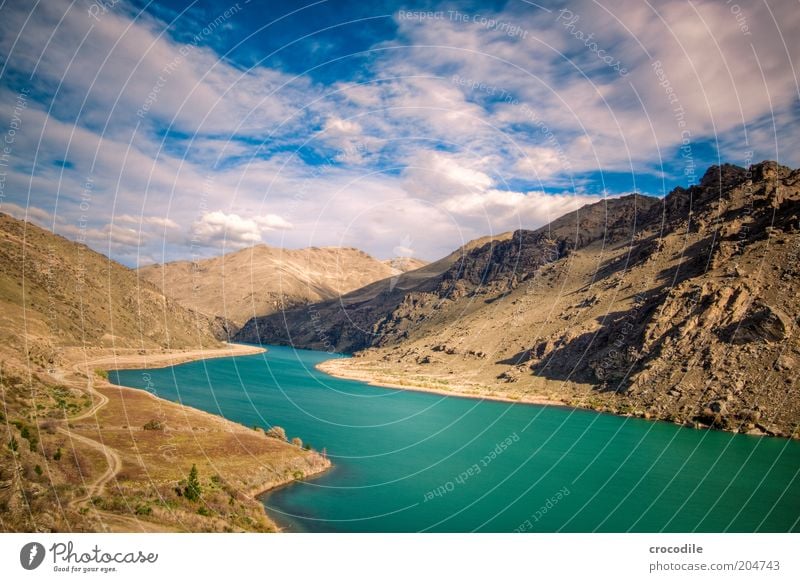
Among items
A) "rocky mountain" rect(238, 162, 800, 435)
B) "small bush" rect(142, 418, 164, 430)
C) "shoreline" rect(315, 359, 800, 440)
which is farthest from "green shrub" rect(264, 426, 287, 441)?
"rocky mountain" rect(238, 162, 800, 435)

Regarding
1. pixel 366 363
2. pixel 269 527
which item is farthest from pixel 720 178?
pixel 269 527

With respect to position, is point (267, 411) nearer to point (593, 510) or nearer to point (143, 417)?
point (143, 417)

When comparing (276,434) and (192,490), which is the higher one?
(192,490)

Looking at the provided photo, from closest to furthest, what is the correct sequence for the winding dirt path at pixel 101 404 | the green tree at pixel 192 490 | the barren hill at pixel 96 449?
the barren hill at pixel 96 449 < the winding dirt path at pixel 101 404 < the green tree at pixel 192 490

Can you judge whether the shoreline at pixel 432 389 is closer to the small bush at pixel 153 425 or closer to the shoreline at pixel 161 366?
the shoreline at pixel 161 366
